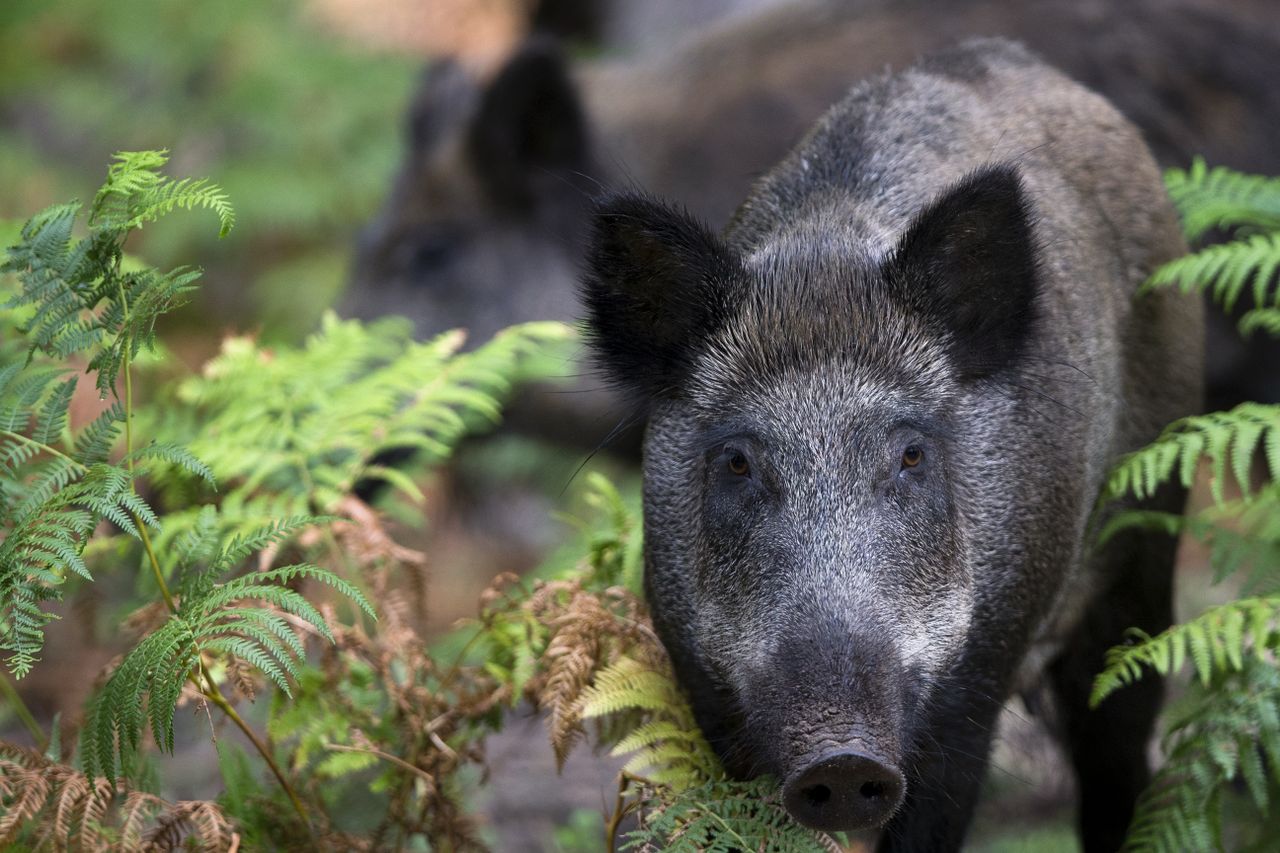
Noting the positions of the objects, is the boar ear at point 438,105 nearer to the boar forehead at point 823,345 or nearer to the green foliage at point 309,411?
the green foliage at point 309,411

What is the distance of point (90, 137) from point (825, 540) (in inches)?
408

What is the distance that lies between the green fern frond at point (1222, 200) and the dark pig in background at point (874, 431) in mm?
608

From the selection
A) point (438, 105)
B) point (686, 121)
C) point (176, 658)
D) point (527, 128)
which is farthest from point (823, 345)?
point (438, 105)

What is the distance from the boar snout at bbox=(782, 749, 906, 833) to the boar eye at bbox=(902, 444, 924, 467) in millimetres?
856

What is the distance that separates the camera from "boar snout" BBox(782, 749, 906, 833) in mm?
2875

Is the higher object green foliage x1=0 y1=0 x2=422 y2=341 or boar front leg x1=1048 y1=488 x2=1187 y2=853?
green foliage x1=0 y1=0 x2=422 y2=341

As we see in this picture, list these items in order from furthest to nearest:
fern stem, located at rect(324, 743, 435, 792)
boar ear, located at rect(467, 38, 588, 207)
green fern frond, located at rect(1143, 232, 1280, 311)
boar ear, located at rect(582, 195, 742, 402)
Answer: boar ear, located at rect(467, 38, 588, 207), green fern frond, located at rect(1143, 232, 1280, 311), fern stem, located at rect(324, 743, 435, 792), boar ear, located at rect(582, 195, 742, 402)

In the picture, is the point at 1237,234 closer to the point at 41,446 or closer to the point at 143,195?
the point at 143,195

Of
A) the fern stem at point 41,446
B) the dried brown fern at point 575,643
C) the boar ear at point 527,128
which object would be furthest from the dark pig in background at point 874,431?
the boar ear at point 527,128

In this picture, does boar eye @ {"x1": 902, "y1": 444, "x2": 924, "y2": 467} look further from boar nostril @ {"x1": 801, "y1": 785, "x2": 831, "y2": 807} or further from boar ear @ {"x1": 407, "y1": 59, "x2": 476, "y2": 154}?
boar ear @ {"x1": 407, "y1": 59, "x2": 476, "y2": 154}

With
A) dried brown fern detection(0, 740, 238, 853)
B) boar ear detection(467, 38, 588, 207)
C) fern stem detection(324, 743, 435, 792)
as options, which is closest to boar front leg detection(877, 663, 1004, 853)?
fern stem detection(324, 743, 435, 792)

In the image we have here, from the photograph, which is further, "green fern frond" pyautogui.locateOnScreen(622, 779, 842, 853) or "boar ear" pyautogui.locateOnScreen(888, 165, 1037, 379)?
"boar ear" pyautogui.locateOnScreen(888, 165, 1037, 379)

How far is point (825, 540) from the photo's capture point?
3.31 meters

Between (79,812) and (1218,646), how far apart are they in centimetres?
275
